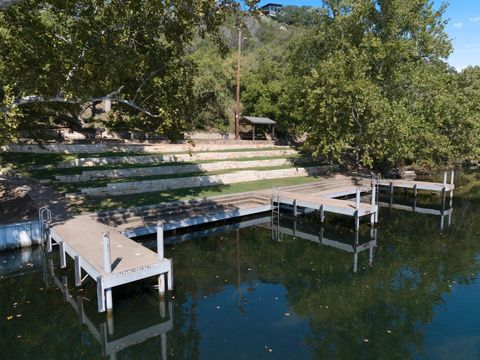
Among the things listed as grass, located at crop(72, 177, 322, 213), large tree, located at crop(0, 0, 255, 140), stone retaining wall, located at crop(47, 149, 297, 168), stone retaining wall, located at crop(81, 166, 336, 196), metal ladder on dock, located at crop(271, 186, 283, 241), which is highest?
large tree, located at crop(0, 0, 255, 140)

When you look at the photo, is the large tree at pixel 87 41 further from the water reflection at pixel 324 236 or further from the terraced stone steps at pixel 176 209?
the water reflection at pixel 324 236

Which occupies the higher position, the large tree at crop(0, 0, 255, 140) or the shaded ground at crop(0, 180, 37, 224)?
the large tree at crop(0, 0, 255, 140)

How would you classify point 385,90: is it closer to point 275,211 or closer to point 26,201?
point 275,211

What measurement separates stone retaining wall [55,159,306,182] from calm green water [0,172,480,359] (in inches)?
314

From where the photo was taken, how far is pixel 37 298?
A: 10.5 metres

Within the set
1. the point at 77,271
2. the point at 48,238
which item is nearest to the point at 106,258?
the point at 77,271

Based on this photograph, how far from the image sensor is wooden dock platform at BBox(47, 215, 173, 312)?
9.27 m

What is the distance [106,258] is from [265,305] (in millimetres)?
4542

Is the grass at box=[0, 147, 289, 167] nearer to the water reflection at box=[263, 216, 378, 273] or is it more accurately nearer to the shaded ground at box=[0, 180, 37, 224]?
the shaded ground at box=[0, 180, 37, 224]

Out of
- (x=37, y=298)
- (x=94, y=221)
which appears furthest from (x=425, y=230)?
(x=37, y=298)

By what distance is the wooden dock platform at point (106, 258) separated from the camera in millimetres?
9273

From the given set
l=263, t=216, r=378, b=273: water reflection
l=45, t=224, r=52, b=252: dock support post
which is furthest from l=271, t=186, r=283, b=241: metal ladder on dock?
l=45, t=224, r=52, b=252: dock support post

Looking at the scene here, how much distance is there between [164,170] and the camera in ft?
81.3

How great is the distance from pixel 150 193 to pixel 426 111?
21998 mm
